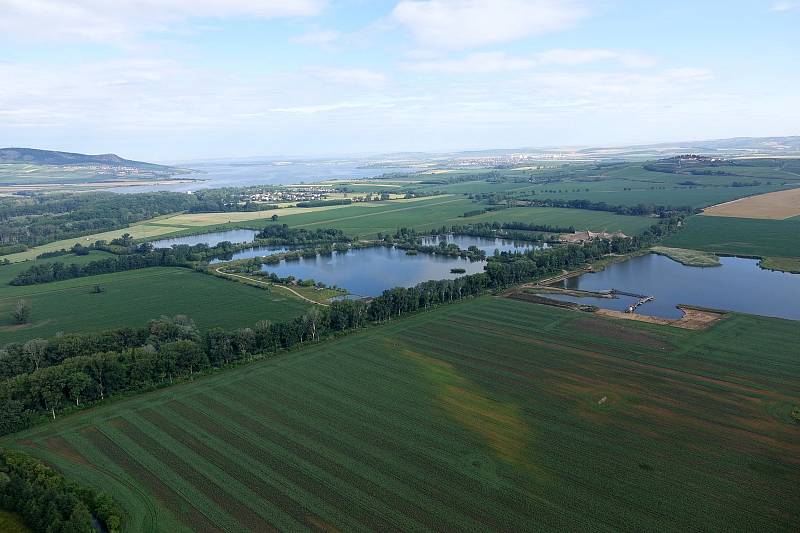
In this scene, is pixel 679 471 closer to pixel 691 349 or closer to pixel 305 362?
pixel 691 349

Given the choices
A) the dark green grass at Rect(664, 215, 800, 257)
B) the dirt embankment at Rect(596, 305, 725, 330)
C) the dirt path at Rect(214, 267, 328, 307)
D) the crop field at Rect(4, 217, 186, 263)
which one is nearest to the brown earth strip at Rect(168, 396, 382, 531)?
the dirt path at Rect(214, 267, 328, 307)

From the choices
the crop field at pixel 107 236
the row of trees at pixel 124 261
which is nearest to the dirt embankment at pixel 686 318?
the row of trees at pixel 124 261

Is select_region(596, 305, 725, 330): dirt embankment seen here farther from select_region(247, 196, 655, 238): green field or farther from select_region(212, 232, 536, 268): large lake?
select_region(247, 196, 655, 238): green field

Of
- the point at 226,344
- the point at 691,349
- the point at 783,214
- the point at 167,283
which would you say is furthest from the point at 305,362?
the point at 783,214

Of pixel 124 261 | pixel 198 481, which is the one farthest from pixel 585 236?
pixel 198 481

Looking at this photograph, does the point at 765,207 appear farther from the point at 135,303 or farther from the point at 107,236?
the point at 107,236

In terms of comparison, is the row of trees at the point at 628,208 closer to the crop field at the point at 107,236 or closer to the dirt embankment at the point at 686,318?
the dirt embankment at the point at 686,318
